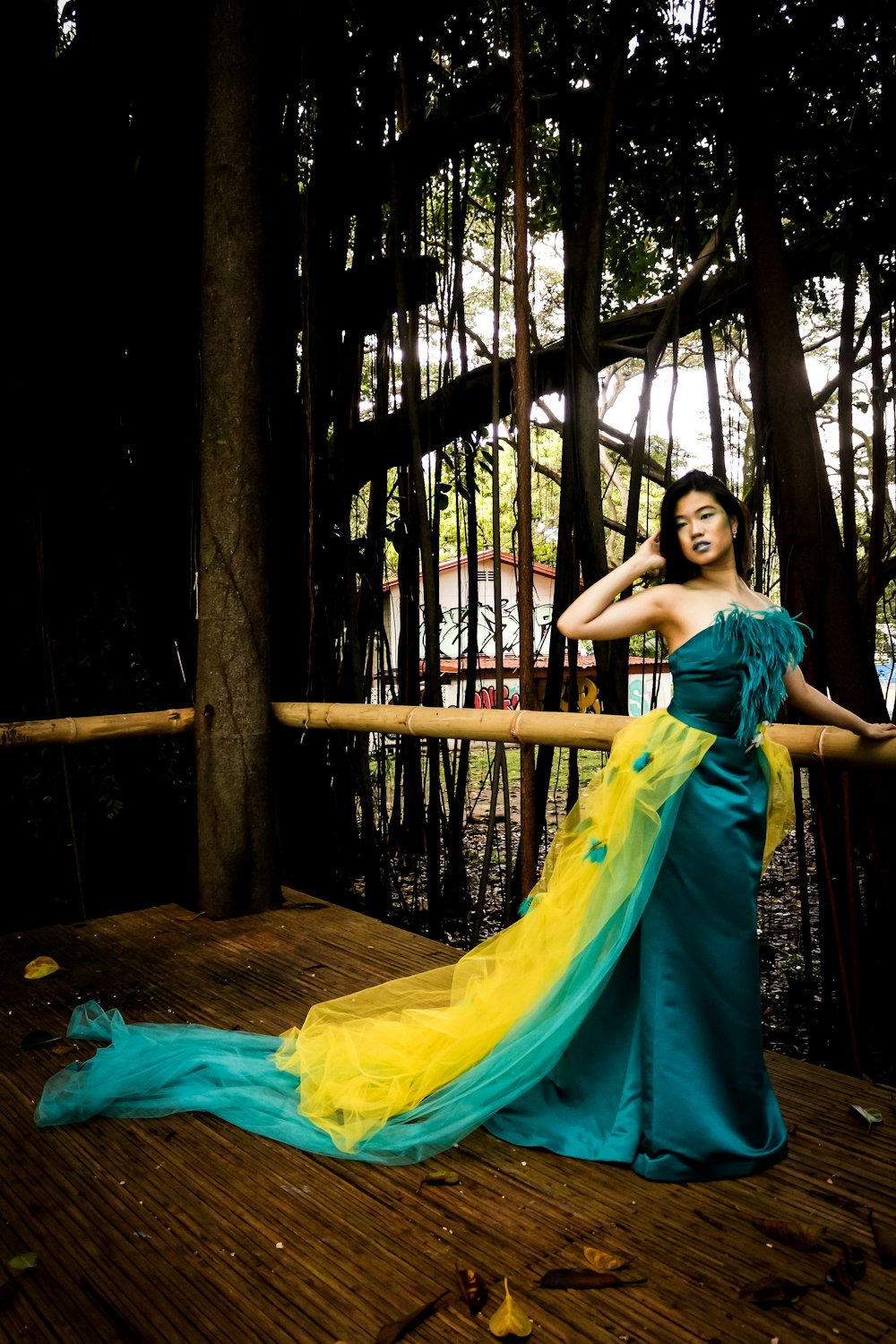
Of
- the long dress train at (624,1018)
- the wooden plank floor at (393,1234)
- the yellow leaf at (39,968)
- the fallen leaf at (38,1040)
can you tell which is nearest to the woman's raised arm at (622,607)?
the long dress train at (624,1018)

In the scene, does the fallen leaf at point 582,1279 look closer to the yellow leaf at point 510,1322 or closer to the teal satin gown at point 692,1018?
the yellow leaf at point 510,1322

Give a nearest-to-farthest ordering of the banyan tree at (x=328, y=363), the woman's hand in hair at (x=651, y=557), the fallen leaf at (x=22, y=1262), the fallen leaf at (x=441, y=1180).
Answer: the fallen leaf at (x=22, y=1262)
the fallen leaf at (x=441, y=1180)
the woman's hand in hair at (x=651, y=557)
the banyan tree at (x=328, y=363)

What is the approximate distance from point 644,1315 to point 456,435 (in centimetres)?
293

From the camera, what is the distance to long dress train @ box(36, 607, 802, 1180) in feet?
4.69

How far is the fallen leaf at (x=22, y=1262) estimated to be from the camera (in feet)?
3.86

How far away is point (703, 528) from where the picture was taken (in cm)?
158

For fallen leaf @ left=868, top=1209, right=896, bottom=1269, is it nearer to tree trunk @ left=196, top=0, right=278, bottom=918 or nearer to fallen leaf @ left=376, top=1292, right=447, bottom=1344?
fallen leaf @ left=376, top=1292, right=447, bottom=1344

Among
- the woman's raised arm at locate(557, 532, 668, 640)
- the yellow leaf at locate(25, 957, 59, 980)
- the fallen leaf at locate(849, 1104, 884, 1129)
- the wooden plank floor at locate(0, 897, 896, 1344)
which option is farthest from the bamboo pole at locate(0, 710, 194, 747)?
the fallen leaf at locate(849, 1104, 884, 1129)

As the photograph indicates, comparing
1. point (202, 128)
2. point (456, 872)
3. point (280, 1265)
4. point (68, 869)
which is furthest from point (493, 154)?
point (280, 1265)

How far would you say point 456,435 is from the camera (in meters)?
3.52

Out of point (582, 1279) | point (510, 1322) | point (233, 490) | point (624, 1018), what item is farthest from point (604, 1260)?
point (233, 490)

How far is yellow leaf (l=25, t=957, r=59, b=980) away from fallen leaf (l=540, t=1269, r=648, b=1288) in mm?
Result: 1559

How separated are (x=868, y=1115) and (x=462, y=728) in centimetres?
115

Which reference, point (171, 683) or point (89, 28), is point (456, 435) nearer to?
point (171, 683)
